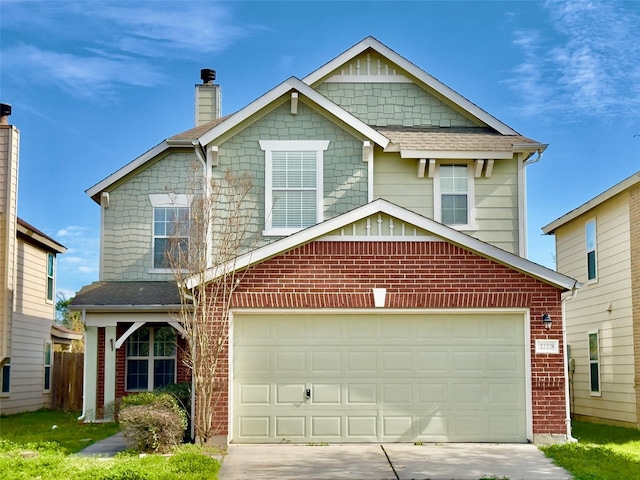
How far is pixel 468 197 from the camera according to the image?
18.9 meters

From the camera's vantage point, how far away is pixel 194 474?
12062mm

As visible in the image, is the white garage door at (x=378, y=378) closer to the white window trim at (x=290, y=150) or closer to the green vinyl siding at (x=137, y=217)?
the white window trim at (x=290, y=150)

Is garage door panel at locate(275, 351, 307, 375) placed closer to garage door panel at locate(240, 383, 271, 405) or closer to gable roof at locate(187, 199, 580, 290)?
garage door panel at locate(240, 383, 271, 405)

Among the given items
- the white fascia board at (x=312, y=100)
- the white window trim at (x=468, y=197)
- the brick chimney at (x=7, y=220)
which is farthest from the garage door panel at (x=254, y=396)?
the brick chimney at (x=7, y=220)

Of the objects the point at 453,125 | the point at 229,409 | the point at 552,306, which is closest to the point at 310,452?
the point at 229,409

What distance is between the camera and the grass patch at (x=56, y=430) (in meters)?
16.2

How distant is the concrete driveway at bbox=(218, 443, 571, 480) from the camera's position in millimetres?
12398

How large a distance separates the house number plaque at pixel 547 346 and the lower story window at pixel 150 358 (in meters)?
9.33

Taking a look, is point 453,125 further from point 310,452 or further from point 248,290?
point 310,452

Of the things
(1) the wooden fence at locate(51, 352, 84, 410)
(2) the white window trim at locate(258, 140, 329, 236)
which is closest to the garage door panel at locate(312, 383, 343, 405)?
(2) the white window trim at locate(258, 140, 329, 236)

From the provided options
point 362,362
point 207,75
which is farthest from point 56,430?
point 207,75

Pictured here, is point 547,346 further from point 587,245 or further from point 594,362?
point 587,245

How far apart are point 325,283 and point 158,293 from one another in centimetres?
643

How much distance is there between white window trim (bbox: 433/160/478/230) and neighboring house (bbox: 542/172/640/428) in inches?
134
